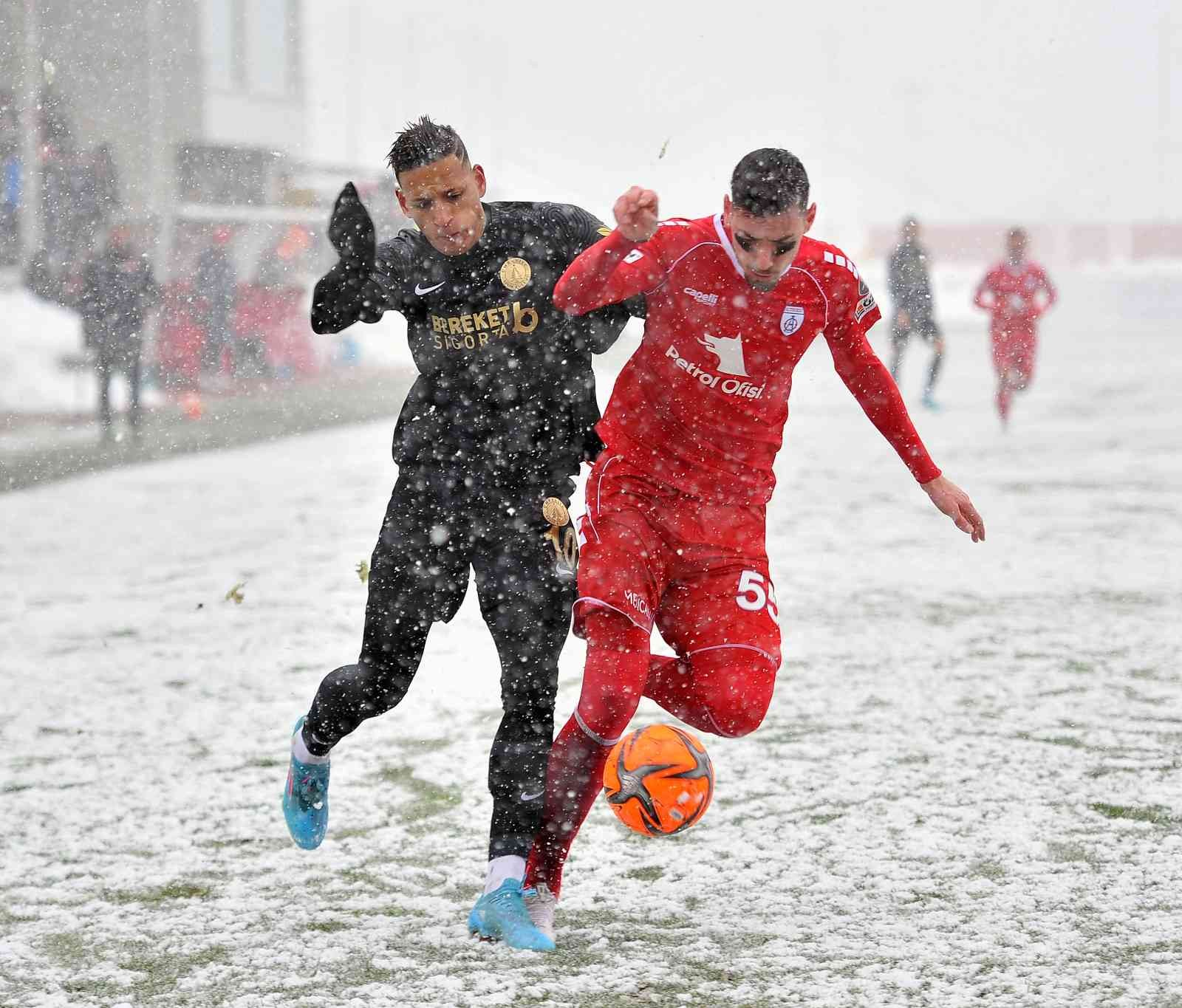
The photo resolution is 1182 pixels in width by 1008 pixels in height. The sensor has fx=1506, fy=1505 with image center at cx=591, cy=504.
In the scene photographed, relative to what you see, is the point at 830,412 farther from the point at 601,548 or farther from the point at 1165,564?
the point at 601,548

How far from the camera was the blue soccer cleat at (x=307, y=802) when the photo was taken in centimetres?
408

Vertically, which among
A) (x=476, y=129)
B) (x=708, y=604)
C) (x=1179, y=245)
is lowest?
(x=708, y=604)

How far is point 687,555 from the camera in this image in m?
3.84

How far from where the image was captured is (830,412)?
19031 mm

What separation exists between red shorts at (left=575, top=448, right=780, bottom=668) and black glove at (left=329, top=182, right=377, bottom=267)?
87 centimetres

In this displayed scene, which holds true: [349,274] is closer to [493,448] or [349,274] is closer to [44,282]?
[493,448]

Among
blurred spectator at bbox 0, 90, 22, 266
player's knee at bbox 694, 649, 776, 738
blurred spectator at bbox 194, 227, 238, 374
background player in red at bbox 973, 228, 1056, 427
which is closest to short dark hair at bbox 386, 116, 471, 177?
player's knee at bbox 694, 649, 776, 738

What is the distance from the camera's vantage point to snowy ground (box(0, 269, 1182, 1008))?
3477mm

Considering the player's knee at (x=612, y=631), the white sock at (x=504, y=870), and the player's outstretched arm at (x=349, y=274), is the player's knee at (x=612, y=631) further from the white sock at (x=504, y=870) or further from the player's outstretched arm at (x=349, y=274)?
the player's outstretched arm at (x=349, y=274)

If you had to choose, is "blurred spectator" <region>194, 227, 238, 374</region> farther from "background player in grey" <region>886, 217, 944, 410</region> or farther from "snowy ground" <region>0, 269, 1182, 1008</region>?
"snowy ground" <region>0, 269, 1182, 1008</region>

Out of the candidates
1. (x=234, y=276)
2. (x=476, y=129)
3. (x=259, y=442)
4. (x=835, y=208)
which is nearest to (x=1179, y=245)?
(x=835, y=208)

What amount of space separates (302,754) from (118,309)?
12105 mm

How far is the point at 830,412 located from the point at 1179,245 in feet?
137

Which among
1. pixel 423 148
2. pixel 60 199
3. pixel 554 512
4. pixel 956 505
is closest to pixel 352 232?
pixel 423 148
